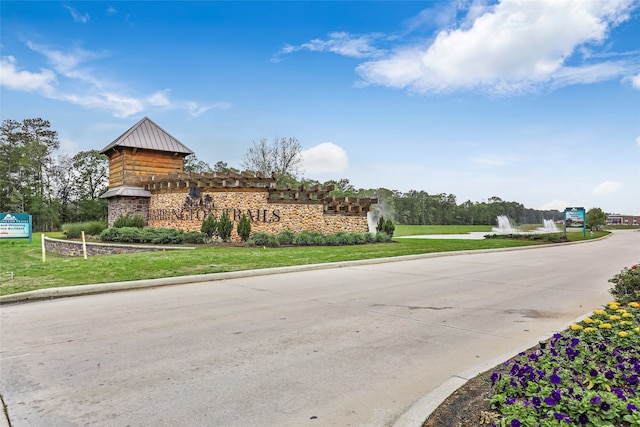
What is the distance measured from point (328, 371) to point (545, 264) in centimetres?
1276

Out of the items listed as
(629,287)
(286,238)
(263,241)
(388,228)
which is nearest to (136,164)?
(263,241)

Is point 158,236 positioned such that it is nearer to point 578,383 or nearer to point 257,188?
point 257,188

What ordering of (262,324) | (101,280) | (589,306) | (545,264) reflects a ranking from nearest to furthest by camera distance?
1. (262,324)
2. (589,306)
3. (101,280)
4. (545,264)

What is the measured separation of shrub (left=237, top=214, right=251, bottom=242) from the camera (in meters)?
21.4

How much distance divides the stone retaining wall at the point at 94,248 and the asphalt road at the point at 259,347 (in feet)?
34.6

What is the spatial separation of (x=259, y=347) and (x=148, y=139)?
2666 cm

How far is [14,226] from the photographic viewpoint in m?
12.8

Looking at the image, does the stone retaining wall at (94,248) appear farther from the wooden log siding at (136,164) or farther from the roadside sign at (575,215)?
the roadside sign at (575,215)

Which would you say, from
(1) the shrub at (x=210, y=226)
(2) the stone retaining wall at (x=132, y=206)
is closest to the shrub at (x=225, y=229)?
(1) the shrub at (x=210, y=226)

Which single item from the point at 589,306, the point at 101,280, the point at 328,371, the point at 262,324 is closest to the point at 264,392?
the point at 328,371

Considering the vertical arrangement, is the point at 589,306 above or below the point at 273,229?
below

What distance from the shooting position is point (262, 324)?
20.0 feet

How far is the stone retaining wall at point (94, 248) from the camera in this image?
61.9 ft

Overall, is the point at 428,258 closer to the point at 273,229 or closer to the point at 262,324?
the point at 273,229
